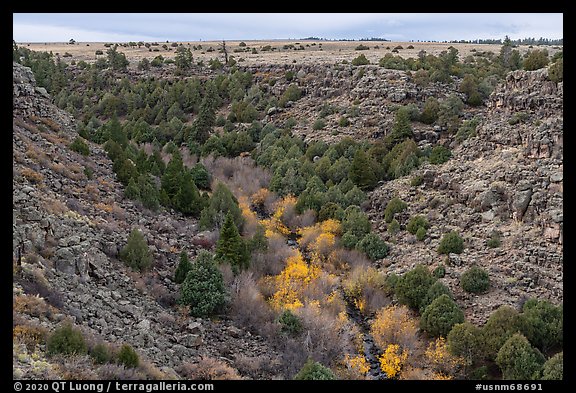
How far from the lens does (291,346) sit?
1814 centimetres

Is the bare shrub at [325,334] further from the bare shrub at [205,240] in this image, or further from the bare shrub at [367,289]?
the bare shrub at [205,240]

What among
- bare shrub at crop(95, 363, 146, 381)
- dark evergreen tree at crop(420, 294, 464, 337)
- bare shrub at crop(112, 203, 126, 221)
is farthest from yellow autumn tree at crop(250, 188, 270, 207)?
bare shrub at crop(95, 363, 146, 381)

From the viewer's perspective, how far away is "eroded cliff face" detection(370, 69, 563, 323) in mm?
21266

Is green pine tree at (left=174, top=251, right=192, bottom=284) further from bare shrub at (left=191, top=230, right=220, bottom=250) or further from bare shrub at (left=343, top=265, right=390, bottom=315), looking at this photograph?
bare shrub at (left=343, top=265, right=390, bottom=315)

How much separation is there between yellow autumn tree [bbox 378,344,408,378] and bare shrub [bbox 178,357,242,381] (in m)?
7.08

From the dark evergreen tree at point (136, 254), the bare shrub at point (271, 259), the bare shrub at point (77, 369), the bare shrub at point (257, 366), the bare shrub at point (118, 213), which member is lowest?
the bare shrub at point (257, 366)

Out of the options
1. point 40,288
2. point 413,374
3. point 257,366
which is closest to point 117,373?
point 40,288

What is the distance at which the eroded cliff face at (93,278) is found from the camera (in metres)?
13.1

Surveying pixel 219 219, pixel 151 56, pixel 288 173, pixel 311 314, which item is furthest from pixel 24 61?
pixel 311 314

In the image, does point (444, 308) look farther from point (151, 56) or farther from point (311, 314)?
point (151, 56)

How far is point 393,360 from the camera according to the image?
1938cm

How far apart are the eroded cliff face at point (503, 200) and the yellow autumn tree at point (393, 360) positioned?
11.9 feet

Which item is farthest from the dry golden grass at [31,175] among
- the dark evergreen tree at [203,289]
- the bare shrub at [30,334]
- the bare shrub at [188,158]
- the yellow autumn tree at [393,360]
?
the bare shrub at [188,158]

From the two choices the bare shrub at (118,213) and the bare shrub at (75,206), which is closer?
the bare shrub at (75,206)
